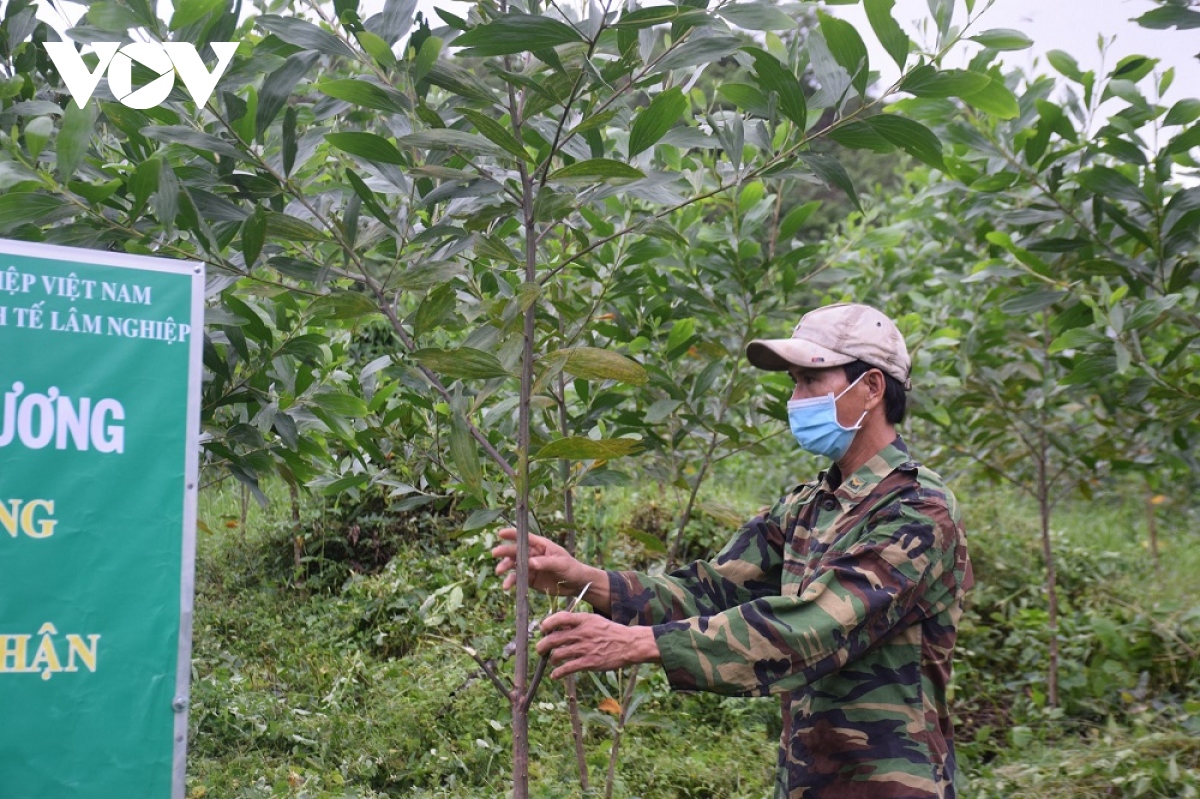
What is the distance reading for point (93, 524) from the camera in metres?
1.72

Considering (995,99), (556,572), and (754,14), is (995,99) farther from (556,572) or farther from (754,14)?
(556,572)

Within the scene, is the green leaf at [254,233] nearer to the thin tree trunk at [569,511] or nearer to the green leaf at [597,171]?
the green leaf at [597,171]

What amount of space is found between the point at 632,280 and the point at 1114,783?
2420mm

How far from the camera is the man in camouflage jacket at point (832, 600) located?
2.00 m

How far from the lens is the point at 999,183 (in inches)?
135

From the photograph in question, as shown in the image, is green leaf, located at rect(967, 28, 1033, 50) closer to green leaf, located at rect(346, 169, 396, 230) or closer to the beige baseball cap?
the beige baseball cap

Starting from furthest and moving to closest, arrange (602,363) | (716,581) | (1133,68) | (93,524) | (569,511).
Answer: (1133,68), (569,511), (716,581), (602,363), (93,524)

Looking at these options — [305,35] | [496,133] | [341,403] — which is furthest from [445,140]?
[341,403]

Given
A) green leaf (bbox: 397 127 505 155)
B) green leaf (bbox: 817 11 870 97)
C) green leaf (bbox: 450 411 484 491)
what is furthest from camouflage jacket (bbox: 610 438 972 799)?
green leaf (bbox: 397 127 505 155)

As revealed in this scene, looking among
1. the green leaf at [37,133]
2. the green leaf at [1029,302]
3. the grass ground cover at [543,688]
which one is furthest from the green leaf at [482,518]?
the green leaf at [1029,302]

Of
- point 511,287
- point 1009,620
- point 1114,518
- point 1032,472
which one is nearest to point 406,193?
point 511,287

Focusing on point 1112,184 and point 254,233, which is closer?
point 254,233
